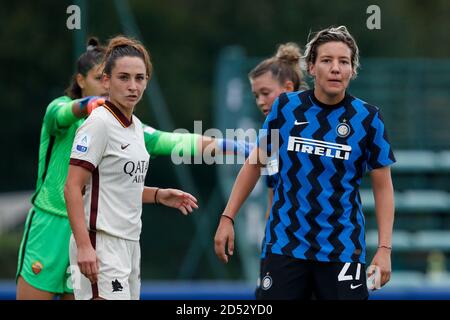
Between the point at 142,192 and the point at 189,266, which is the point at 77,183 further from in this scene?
the point at 189,266

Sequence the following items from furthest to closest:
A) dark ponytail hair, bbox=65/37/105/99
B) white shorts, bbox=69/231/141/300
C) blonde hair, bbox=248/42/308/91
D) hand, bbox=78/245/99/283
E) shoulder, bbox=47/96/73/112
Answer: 1. blonde hair, bbox=248/42/308/91
2. dark ponytail hair, bbox=65/37/105/99
3. shoulder, bbox=47/96/73/112
4. white shorts, bbox=69/231/141/300
5. hand, bbox=78/245/99/283

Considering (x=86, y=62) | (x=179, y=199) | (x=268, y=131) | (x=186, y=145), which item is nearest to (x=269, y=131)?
(x=268, y=131)

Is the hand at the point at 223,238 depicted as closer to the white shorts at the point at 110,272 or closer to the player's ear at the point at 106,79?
the white shorts at the point at 110,272

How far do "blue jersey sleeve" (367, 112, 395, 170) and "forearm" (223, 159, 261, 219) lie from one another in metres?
0.52

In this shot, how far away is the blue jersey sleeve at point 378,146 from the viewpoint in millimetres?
4270

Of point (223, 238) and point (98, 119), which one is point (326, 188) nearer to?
point (223, 238)

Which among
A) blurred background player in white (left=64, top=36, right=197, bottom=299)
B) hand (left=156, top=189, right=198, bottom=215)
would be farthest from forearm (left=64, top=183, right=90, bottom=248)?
hand (left=156, top=189, right=198, bottom=215)

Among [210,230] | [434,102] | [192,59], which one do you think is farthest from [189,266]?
[192,59]

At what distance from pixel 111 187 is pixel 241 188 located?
0.57 metres

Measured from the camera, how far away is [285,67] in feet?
17.1

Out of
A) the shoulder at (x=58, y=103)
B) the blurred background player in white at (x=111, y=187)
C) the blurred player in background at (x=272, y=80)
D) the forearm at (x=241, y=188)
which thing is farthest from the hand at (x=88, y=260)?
the blurred player in background at (x=272, y=80)

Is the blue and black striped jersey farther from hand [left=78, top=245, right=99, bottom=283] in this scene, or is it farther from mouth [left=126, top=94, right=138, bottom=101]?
hand [left=78, top=245, right=99, bottom=283]

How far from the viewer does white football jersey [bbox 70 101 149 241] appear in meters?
4.25

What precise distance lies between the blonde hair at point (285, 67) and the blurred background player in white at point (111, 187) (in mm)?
894
